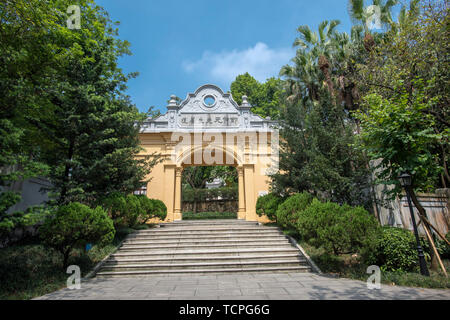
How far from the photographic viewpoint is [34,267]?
572 cm

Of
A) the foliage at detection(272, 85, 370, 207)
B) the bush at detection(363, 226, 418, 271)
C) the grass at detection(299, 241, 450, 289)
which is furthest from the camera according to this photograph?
the foliage at detection(272, 85, 370, 207)

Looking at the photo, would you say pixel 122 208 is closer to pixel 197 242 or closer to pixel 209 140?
pixel 197 242

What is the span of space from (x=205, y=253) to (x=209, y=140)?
23.4 feet

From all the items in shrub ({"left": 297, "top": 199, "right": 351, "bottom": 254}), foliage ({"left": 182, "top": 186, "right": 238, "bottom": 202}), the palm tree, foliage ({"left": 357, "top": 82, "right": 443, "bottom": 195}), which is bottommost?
shrub ({"left": 297, "top": 199, "right": 351, "bottom": 254})

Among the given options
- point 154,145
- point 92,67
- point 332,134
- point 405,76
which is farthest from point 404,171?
point 154,145

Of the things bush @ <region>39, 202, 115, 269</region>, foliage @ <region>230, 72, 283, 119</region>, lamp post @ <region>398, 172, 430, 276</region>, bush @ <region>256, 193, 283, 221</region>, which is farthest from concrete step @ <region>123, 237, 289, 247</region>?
foliage @ <region>230, 72, 283, 119</region>

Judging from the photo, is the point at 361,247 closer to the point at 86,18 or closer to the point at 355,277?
the point at 355,277

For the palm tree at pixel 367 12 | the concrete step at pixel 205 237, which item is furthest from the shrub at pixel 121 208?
the palm tree at pixel 367 12

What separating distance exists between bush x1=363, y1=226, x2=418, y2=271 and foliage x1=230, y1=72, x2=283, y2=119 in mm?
19044

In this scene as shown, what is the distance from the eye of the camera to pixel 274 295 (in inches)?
172

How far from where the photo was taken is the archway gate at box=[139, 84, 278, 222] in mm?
13180

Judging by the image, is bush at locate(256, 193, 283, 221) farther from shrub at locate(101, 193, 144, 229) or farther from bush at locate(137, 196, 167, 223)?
shrub at locate(101, 193, 144, 229)

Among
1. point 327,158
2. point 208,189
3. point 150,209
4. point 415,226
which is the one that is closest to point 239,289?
point 415,226
